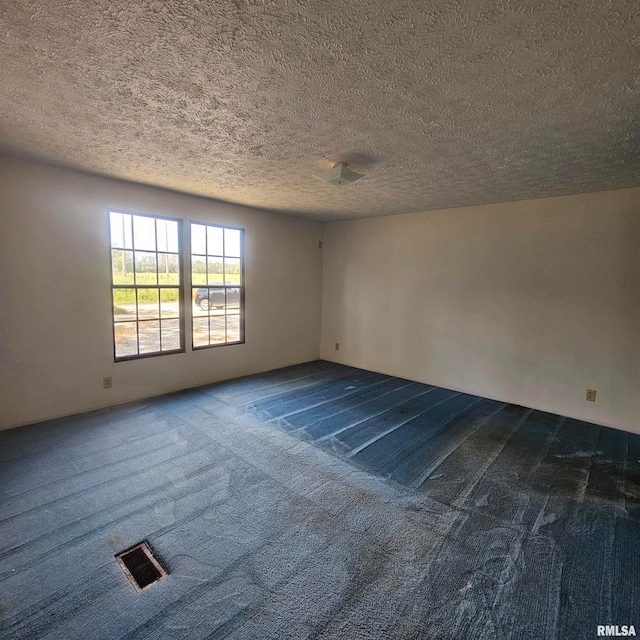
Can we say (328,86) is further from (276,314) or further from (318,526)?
(276,314)

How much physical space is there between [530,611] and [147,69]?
3.06 metres

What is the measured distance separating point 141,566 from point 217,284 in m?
3.37

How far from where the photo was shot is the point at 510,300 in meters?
4.03

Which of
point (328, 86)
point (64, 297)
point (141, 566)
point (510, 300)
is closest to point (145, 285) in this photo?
point (64, 297)

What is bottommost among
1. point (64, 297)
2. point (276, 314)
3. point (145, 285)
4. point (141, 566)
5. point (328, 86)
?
point (141, 566)

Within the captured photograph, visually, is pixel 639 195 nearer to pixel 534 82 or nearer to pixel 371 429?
pixel 534 82

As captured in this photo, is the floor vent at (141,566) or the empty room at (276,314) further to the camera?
the floor vent at (141,566)

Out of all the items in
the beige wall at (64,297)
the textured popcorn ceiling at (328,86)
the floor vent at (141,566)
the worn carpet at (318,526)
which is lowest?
the floor vent at (141,566)

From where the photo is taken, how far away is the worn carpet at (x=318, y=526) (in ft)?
4.77

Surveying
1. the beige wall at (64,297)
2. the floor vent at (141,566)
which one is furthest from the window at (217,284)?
the floor vent at (141,566)

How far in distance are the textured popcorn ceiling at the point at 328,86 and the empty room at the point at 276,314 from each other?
2 centimetres

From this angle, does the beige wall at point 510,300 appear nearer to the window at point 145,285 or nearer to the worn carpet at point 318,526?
the worn carpet at point 318,526

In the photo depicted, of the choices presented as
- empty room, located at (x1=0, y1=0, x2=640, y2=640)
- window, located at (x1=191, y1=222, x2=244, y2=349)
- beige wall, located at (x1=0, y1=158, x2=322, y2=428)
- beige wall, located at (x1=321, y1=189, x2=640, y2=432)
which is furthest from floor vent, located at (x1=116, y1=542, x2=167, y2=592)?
beige wall, located at (x1=321, y1=189, x2=640, y2=432)

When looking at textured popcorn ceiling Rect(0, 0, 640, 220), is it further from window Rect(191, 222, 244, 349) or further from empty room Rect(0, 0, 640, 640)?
window Rect(191, 222, 244, 349)
